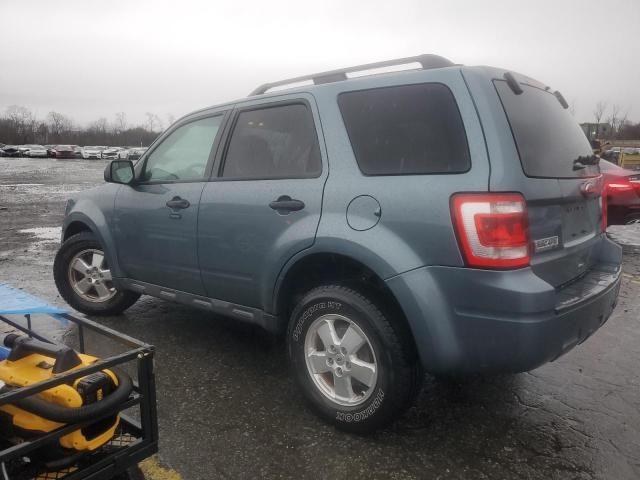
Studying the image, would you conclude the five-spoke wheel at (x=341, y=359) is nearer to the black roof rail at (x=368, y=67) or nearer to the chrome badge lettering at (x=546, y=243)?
the chrome badge lettering at (x=546, y=243)

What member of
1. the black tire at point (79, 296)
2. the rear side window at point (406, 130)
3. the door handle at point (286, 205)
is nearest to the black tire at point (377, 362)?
the door handle at point (286, 205)

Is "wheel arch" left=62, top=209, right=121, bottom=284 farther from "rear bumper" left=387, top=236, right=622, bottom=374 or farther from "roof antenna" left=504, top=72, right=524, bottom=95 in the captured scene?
"roof antenna" left=504, top=72, right=524, bottom=95

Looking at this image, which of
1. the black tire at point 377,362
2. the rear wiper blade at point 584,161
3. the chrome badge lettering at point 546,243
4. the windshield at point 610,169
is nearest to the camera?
the chrome badge lettering at point 546,243

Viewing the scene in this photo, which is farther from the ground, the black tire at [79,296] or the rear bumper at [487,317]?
the rear bumper at [487,317]

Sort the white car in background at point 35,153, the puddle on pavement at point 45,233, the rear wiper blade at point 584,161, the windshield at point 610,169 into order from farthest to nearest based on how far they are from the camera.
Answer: the white car in background at point 35,153
the puddle on pavement at point 45,233
the windshield at point 610,169
the rear wiper blade at point 584,161

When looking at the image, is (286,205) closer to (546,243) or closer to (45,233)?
(546,243)

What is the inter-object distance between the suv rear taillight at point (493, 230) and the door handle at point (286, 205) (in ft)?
3.07

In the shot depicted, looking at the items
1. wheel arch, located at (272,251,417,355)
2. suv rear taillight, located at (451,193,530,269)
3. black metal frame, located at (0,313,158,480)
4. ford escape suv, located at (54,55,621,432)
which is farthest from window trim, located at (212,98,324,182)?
black metal frame, located at (0,313,158,480)

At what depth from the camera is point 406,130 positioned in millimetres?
2646

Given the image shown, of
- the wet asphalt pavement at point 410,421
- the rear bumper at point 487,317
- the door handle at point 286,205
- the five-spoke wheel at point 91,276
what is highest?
the door handle at point 286,205

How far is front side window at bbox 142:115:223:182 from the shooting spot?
12.2ft

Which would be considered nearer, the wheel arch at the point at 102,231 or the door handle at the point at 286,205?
the door handle at the point at 286,205

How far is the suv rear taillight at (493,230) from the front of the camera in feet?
7.53

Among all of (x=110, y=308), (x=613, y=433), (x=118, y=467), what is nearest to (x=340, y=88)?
(x=118, y=467)
